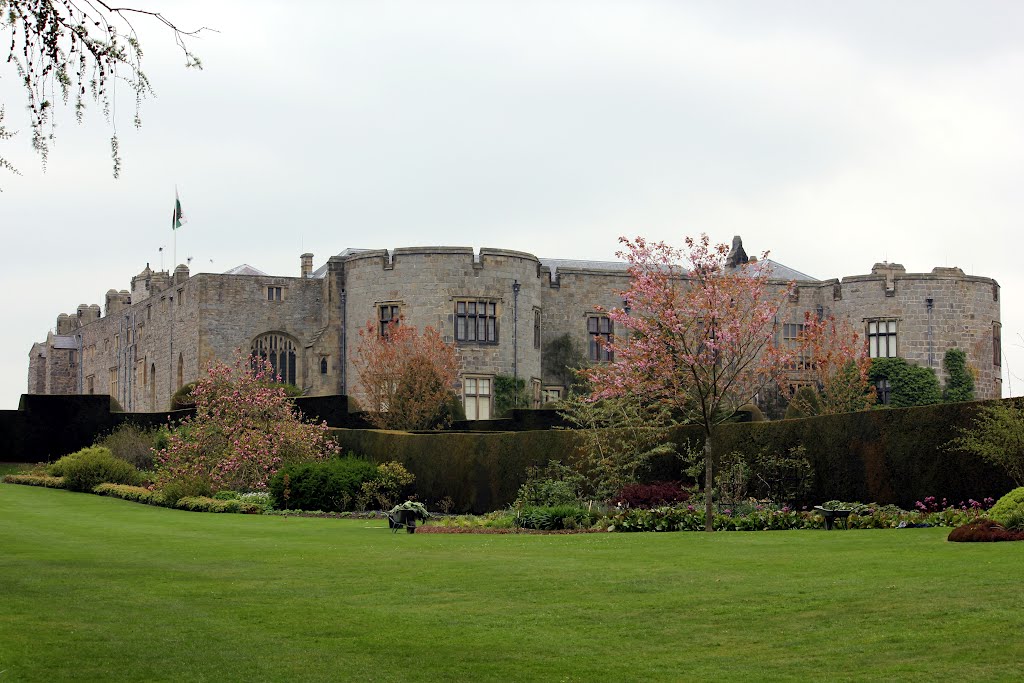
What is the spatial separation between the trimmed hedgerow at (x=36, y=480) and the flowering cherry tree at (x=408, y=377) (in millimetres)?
10063

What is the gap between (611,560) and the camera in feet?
54.9

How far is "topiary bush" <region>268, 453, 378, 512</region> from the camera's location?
30.0 metres

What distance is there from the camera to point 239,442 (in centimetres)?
3328

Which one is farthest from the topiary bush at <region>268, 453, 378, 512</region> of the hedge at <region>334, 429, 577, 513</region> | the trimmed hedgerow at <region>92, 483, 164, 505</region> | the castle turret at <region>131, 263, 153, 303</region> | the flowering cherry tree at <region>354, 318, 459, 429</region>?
the castle turret at <region>131, 263, 153, 303</region>

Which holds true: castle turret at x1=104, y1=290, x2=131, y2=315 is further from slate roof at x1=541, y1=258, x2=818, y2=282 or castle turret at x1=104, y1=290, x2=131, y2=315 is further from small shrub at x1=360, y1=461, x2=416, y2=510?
small shrub at x1=360, y1=461, x2=416, y2=510

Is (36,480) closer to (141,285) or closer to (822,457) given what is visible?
(822,457)

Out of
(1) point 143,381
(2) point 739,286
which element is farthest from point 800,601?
(1) point 143,381

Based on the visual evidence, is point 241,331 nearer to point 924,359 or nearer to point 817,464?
point 924,359

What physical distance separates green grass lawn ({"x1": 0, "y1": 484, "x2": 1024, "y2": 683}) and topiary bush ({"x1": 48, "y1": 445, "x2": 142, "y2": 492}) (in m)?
15.8

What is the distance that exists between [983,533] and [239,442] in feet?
66.9

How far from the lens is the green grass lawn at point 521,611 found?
34.4 ft

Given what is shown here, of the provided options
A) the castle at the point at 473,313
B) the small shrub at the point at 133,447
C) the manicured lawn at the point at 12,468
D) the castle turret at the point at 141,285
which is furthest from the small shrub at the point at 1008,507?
the castle turret at the point at 141,285

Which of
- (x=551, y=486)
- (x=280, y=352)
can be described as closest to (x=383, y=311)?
(x=280, y=352)

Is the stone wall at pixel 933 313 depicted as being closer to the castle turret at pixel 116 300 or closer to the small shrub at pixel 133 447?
the small shrub at pixel 133 447
